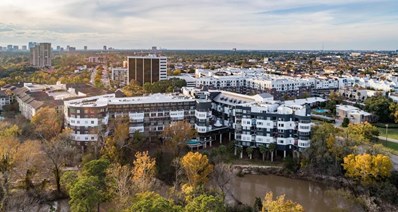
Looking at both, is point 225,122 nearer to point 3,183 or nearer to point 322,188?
point 322,188

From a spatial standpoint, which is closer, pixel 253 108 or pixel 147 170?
pixel 147 170

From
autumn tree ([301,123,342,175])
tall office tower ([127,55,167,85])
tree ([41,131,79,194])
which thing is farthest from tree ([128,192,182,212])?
tall office tower ([127,55,167,85])

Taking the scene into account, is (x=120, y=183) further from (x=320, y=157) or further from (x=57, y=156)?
(x=320, y=157)

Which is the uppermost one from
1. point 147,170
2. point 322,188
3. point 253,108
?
point 253,108

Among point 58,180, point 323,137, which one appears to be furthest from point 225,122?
point 58,180

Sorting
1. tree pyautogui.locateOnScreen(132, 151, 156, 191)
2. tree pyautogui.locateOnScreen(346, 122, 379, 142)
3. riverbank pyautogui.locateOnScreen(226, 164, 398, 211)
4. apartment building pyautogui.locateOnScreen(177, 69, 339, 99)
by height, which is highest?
apartment building pyautogui.locateOnScreen(177, 69, 339, 99)

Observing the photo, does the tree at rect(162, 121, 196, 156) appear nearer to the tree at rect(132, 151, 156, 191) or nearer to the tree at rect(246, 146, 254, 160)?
the tree at rect(246, 146, 254, 160)
